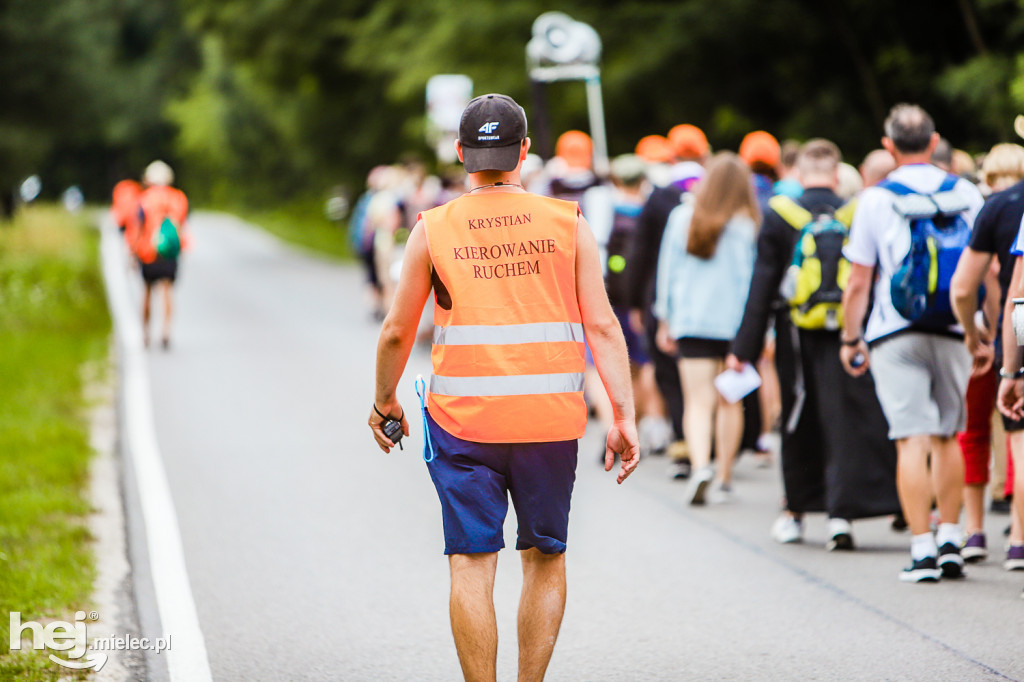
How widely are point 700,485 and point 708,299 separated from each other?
1074 mm

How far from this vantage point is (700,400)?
8.40 meters

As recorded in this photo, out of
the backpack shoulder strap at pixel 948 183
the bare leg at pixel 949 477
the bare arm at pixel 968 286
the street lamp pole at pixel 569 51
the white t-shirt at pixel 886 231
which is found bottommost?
the bare leg at pixel 949 477

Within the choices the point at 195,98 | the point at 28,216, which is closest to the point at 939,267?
the point at 28,216

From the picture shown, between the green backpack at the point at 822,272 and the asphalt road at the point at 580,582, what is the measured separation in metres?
1.17

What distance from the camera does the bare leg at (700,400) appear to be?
8320 millimetres

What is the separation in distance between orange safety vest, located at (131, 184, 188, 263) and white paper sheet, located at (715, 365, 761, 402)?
976 centimetres

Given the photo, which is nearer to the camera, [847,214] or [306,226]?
[847,214]

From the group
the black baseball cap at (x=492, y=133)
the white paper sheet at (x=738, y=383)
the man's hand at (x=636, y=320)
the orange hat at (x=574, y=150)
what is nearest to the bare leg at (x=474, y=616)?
the black baseball cap at (x=492, y=133)

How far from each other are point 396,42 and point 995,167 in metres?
20.9

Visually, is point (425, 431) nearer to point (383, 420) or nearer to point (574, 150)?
point (383, 420)

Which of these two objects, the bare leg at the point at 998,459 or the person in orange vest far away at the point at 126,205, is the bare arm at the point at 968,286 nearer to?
the bare leg at the point at 998,459

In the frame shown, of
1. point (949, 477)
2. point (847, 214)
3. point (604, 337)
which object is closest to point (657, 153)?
point (847, 214)

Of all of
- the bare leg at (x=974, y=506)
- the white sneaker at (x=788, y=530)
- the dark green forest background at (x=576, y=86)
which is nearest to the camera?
the bare leg at (x=974, y=506)

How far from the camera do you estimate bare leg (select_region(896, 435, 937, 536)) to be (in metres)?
6.30
